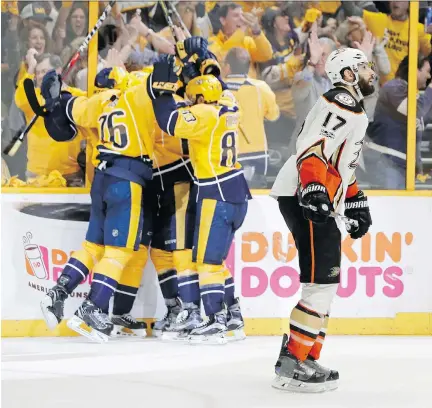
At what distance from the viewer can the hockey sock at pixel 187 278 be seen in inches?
215

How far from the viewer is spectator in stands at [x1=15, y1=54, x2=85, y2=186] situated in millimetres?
5602

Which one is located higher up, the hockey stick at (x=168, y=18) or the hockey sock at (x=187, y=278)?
the hockey stick at (x=168, y=18)

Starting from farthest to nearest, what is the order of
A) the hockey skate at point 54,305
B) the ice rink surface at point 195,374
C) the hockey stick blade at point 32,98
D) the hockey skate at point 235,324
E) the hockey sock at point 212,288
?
1. the hockey stick blade at point 32,98
2. the hockey skate at point 235,324
3. the hockey sock at point 212,288
4. the hockey skate at point 54,305
5. the ice rink surface at point 195,374

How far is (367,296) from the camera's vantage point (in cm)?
575

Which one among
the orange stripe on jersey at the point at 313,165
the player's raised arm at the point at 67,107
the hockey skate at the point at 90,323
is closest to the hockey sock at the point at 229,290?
the hockey skate at the point at 90,323

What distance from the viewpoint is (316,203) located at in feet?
12.1

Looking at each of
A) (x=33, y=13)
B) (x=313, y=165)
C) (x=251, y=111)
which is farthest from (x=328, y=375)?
(x=33, y=13)

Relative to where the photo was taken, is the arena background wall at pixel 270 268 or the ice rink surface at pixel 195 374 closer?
the ice rink surface at pixel 195 374

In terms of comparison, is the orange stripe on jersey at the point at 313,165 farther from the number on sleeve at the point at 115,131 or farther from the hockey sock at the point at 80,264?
the hockey sock at the point at 80,264

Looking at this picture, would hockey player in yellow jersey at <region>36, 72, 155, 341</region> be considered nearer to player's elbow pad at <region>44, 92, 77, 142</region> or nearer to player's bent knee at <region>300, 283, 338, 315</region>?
player's elbow pad at <region>44, 92, 77, 142</region>

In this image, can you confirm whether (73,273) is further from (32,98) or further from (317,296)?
(317,296)

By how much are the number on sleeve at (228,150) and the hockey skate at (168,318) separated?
0.84 metres

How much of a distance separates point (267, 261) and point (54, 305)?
1.27 metres

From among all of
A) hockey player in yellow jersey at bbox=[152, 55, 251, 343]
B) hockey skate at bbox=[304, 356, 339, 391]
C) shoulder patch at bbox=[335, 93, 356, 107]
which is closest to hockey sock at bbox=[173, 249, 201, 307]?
hockey player in yellow jersey at bbox=[152, 55, 251, 343]
